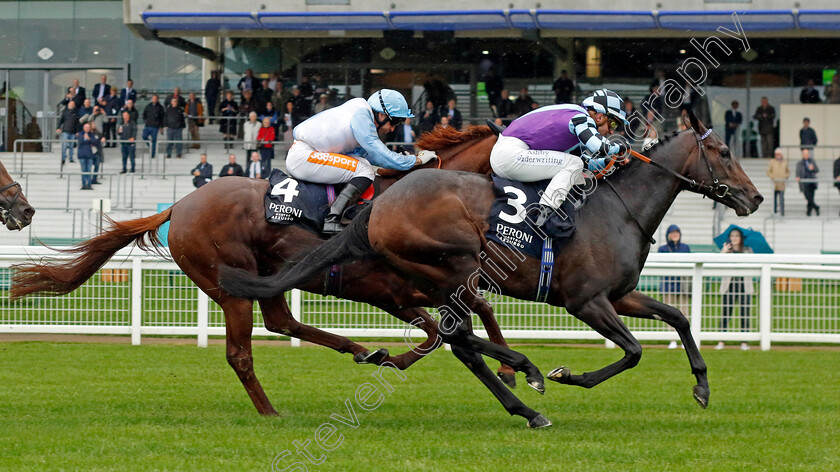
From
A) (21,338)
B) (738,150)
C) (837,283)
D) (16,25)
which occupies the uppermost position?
(16,25)

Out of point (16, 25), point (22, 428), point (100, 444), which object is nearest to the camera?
point (100, 444)

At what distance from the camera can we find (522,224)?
220 inches

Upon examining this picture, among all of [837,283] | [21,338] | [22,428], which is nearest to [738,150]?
[837,283]

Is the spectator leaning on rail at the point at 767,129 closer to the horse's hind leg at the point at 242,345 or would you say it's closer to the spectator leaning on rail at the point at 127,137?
the spectator leaning on rail at the point at 127,137

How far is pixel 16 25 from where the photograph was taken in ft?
77.3

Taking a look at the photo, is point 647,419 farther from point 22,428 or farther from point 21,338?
point 21,338

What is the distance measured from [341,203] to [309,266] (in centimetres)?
42

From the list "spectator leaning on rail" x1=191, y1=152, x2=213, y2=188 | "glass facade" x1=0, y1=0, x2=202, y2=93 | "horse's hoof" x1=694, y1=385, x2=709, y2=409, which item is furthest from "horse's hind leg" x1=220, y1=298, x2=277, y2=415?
"glass facade" x1=0, y1=0, x2=202, y2=93

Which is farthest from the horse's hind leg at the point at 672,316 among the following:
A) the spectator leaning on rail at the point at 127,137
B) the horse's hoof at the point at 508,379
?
the spectator leaning on rail at the point at 127,137

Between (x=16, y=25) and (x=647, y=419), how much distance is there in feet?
69.3

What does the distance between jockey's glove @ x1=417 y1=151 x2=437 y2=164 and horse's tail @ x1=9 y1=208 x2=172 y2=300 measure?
5.13 ft

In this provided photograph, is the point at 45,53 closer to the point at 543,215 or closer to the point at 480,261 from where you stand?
the point at 480,261

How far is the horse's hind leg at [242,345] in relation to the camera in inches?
239

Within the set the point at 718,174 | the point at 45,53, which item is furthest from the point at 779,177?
the point at 45,53
